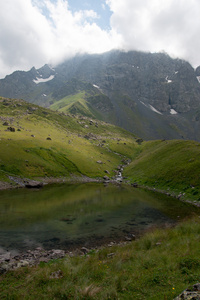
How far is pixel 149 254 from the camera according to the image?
60.1ft

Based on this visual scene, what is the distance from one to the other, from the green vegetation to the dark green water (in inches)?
374

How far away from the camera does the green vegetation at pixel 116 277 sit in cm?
1181

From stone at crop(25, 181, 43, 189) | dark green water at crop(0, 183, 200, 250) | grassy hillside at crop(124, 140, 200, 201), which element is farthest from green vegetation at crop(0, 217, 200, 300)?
stone at crop(25, 181, 43, 189)

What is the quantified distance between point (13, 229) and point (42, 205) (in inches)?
595

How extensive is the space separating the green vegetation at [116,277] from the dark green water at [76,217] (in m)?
9.51

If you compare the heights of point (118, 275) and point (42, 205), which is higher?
point (118, 275)

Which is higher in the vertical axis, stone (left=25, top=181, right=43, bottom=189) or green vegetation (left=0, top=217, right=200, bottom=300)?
green vegetation (left=0, top=217, right=200, bottom=300)

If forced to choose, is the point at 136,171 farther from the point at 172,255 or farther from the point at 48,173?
the point at 172,255

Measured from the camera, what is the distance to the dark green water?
27375 mm

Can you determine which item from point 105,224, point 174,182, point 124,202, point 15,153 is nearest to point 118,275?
point 105,224

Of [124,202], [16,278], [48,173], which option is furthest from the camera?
[48,173]

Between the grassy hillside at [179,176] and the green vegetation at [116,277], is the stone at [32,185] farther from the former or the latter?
the green vegetation at [116,277]

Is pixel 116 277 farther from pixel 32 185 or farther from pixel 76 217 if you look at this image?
pixel 32 185

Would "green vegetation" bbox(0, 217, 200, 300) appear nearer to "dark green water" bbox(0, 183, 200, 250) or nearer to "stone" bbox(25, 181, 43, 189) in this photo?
→ "dark green water" bbox(0, 183, 200, 250)
